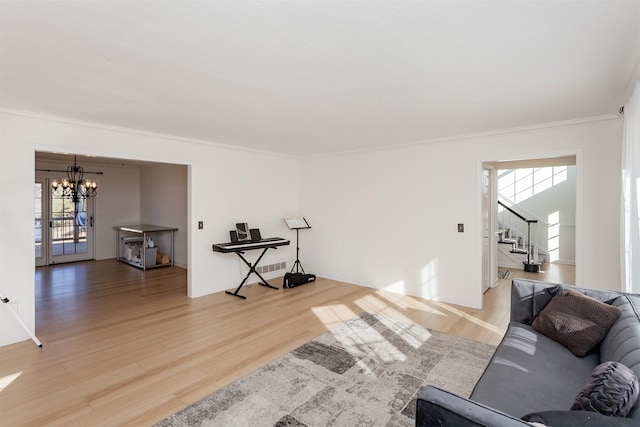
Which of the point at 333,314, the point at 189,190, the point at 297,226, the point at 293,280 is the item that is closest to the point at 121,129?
the point at 189,190

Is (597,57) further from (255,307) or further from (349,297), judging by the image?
(255,307)

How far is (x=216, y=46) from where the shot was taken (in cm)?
190

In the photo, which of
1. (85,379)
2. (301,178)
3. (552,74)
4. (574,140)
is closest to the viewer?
(552,74)

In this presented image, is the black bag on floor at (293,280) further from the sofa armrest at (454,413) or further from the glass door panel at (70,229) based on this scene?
the glass door panel at (70,229)

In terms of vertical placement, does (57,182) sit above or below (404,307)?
above

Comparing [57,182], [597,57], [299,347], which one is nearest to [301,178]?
[299,347]

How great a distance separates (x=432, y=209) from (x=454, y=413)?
388 cm

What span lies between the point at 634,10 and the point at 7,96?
444 cm

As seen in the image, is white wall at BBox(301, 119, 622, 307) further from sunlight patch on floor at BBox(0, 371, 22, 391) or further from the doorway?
sunlight patch on floor at BBox(0, 371, 22, 391)

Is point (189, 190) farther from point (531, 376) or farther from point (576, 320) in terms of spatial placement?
point (576, 320)

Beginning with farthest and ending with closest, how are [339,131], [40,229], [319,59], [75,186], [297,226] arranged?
[75,186] < [40,229] < [297,226] < [339,131] < [319,59]

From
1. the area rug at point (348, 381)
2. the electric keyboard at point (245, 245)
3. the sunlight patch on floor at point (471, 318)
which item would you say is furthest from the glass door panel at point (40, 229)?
the sunlight patch on floor at point (471, 318)

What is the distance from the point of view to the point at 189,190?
4824mm

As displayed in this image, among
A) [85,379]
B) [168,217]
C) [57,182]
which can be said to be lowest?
[85,379]
